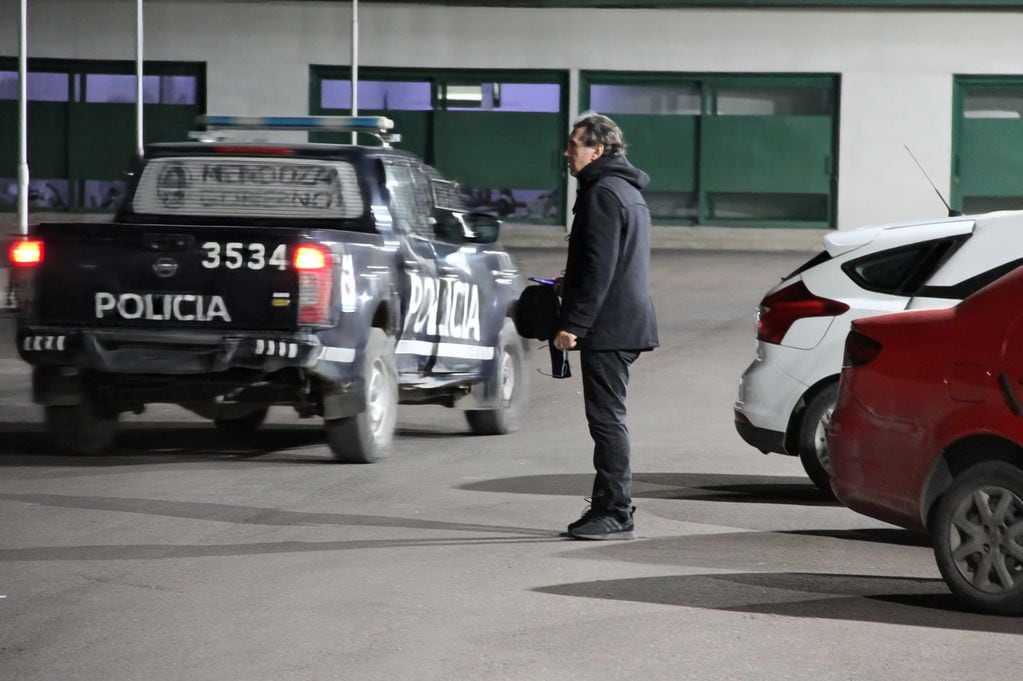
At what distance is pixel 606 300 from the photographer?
869 centimetres

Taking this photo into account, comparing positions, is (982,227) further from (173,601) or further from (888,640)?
(173,601)

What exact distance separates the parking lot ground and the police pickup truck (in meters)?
0.43

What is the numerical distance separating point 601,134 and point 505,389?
16.3 feet

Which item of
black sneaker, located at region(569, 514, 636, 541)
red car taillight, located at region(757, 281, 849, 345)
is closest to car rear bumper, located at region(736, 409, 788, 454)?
red car taillight, located at region(757, 281, 849, 345)

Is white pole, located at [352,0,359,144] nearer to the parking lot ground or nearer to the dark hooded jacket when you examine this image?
the parking lot ground

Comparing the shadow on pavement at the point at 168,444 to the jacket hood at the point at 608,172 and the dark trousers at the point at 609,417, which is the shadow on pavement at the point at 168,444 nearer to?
the dark trousers at the point at 609,417

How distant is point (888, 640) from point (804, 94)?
30.9m

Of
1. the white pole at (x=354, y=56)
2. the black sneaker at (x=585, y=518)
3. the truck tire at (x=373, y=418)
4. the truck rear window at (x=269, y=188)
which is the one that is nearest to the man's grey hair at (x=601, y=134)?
the black sneaker at (x=585, y=518)

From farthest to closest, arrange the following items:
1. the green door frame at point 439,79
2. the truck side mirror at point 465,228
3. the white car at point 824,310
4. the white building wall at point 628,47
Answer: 1. the green door frame at point 439,79
2. the white building wall at point 628,47
3. the truck side mirror at point 465,228
4. the white car at point 824,310

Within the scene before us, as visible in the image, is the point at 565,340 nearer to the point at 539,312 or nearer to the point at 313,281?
the point at 539,312

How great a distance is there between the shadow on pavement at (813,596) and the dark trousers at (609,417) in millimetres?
922

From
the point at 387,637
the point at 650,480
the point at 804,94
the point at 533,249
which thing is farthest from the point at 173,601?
the point at 804,94

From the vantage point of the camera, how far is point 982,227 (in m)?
9.62

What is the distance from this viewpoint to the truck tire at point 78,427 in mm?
11578
